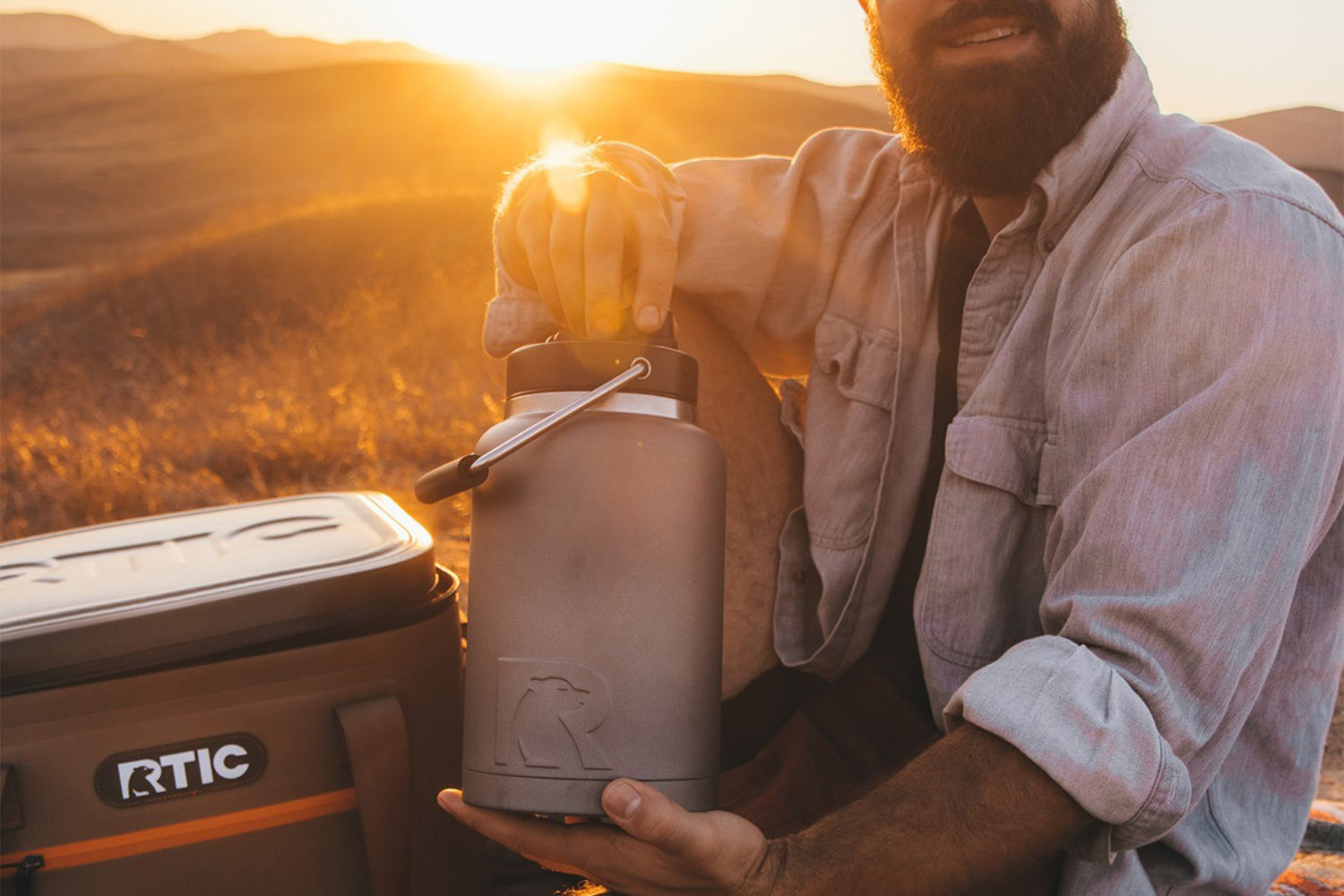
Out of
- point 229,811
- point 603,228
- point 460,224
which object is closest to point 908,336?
point 603,228

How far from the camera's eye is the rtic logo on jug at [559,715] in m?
1.10

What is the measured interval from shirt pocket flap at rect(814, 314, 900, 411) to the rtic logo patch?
3.35 ft

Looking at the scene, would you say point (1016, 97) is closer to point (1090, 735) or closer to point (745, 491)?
point (745, 491)

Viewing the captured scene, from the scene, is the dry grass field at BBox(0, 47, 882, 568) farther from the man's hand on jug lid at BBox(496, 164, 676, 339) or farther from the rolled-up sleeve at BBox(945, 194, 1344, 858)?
the rolled-up sleeve at BBox(945, 194, 1344, 858)

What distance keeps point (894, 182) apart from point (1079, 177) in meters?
0.47

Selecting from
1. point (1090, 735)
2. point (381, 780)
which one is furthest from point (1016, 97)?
point (381, 780)

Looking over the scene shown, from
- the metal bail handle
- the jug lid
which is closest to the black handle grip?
the metal bail handle

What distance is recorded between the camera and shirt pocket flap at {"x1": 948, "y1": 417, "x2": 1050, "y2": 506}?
1.39 meters

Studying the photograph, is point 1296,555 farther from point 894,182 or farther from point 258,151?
point 258,151

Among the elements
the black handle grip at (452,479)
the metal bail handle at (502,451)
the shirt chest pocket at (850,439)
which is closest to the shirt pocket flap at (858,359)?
the shirt chest pocket at (850,439)

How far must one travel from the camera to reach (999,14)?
1.60 metres

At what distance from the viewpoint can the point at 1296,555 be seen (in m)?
1.12

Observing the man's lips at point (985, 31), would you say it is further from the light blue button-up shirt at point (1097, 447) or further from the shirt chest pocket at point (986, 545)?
the shirt chest pocket at point (986, 545)

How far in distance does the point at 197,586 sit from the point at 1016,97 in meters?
1.28
